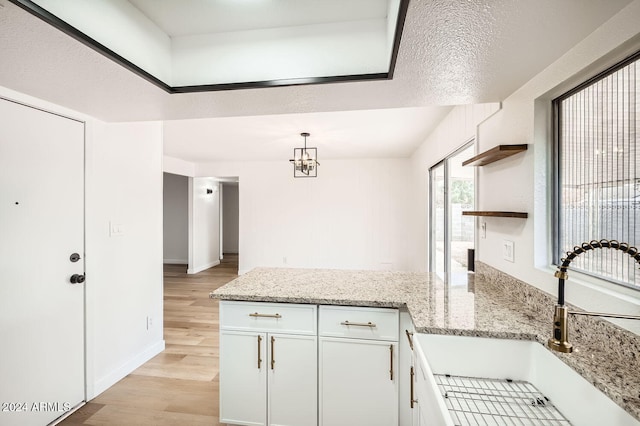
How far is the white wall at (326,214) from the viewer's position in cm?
568

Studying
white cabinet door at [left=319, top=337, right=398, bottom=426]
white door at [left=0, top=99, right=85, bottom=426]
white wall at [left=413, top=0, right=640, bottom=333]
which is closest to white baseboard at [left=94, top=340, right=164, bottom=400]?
white door at [left=0, top=99, right=85, bottom=426]

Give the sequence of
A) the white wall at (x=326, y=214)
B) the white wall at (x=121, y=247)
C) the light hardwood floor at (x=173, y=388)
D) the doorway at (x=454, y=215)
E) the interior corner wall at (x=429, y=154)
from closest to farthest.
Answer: the light hardwood floor at (x=173, y=388) < the white wall at (x=121, y=247) < the interior corner wall at (x=429, y=154) < the doorway at (x=454, y=215) < the white wall at (x=326, y=214)

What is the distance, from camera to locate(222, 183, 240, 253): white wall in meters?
9.06

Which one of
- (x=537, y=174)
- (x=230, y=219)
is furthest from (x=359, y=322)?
(x=230, y=219)

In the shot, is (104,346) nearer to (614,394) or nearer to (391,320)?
(391,320)

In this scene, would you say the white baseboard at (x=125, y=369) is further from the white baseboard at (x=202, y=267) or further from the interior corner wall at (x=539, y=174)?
the white baseboard at (x=202, y=267)

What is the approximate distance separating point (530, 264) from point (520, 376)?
564 mm

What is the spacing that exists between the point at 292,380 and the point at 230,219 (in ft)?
26.3

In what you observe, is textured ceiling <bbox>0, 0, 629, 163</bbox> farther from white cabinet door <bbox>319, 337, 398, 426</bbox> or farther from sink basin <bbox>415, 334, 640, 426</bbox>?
white cabinet door <bbox>319, 337, 398, 426</bbox>

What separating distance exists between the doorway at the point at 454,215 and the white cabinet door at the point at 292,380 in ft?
4.00

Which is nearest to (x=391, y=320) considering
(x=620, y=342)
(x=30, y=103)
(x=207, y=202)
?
(x=620, y=342)

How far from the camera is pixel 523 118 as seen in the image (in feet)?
5.00

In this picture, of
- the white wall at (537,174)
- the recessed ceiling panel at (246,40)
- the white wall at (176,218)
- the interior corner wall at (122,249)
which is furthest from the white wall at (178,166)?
the white wall at (537,174)

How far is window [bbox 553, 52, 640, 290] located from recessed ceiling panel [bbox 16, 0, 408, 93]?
0.84 m
